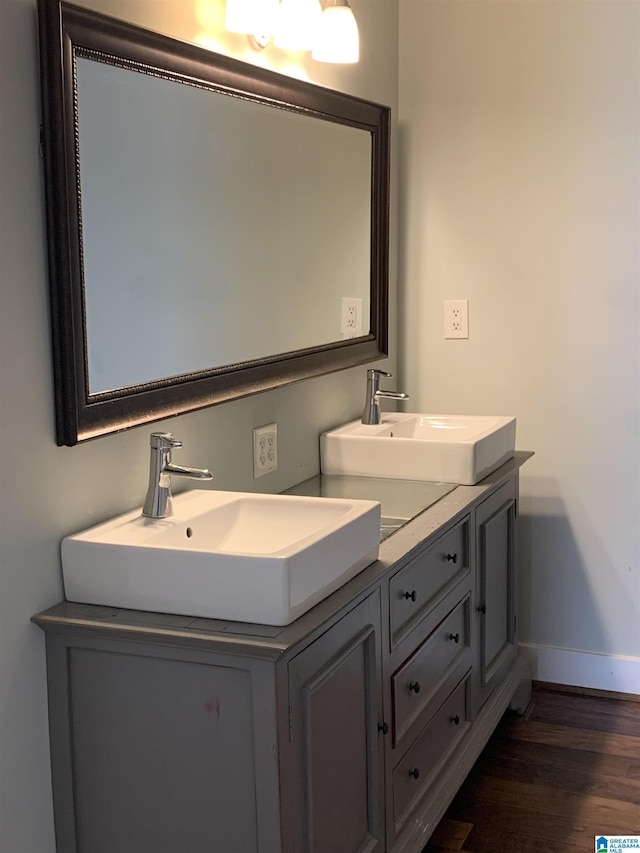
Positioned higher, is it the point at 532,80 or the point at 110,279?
the point at 532,80

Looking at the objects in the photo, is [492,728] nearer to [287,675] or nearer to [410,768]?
[410,768]

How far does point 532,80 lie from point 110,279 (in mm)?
1633

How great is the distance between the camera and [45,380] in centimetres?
158

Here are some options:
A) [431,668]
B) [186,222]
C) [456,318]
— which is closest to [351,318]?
[456,318]

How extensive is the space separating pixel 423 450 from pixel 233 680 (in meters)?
1.05

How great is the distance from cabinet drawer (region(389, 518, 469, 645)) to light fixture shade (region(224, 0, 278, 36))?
108 cm

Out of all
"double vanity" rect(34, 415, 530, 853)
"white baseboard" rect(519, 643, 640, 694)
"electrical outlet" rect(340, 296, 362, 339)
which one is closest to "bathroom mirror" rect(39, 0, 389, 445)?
"electrical outlet" rect(340, 296, 362, 339)

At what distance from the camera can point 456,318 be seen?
3.00 metres

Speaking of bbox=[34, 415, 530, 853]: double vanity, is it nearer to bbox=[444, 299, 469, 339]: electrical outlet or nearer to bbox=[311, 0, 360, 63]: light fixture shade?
bbox=[311, 0, 360, 63]: light fixture shade

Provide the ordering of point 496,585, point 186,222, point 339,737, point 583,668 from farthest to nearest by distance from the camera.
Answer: point 583,668, point 496,585, point 186,222, point 339,737

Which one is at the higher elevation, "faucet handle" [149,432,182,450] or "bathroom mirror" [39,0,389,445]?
"bathroom mirror" [39,0,389,445]

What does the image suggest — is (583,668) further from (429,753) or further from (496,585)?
(429,753)

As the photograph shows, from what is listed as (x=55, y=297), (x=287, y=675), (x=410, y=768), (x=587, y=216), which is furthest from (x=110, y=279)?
(x=587, y=216)

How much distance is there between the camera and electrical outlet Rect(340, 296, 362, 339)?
8.70ft
